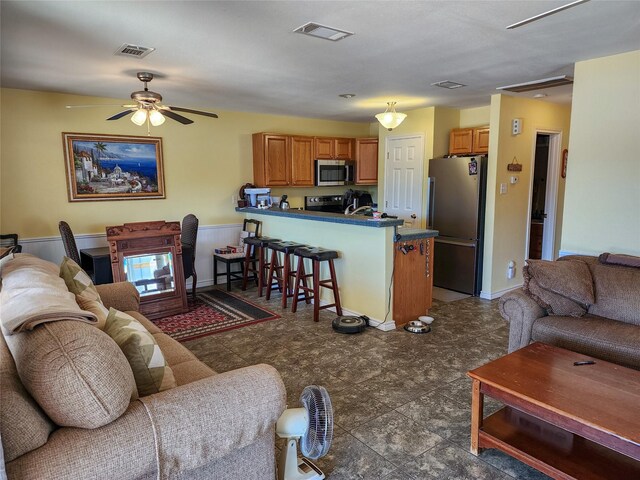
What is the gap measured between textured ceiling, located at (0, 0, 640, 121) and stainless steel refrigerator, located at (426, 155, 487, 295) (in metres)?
0.92

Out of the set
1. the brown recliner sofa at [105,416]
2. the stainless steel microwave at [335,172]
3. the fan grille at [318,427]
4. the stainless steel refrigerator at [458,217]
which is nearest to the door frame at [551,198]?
the stainless steel refrigerator at [458,217]

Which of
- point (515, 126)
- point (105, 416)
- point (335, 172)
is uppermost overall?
point (515, 126)

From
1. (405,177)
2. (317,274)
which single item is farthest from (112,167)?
(405,177)

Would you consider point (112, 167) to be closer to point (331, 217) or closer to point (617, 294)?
point (331, 217)

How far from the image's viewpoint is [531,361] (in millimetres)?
2250

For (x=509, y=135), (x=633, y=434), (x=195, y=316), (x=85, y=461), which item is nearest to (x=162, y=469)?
(x=85, y=461)

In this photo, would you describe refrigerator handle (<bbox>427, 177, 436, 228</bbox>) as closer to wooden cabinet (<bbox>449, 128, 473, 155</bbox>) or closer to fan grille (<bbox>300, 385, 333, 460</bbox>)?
wooden cabinet (<bbox>449, 128, 473, 155</bbox>)

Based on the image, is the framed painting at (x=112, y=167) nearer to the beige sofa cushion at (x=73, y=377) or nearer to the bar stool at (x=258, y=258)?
the bar stool at (x=258, y=258)

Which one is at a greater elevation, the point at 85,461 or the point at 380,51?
the point at 380,51

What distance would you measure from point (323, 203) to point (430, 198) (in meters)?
1.99

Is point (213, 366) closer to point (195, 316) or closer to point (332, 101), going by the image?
point (195, 316)

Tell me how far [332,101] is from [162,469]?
4507 mm

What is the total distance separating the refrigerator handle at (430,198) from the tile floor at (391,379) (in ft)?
4.00

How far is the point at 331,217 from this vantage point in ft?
14.2
